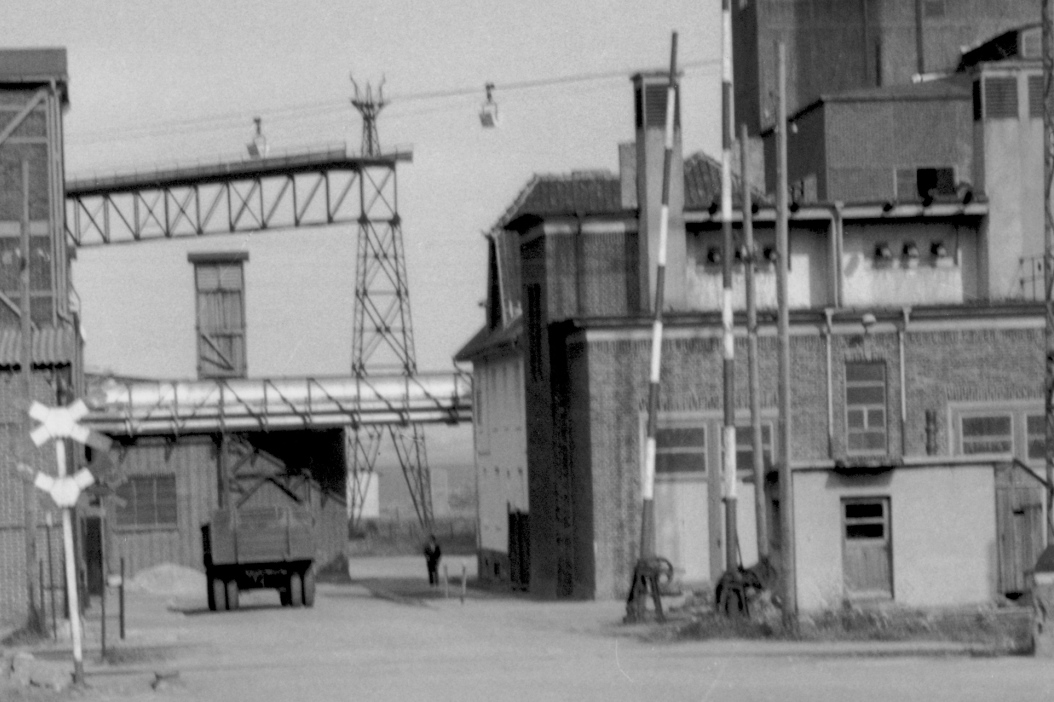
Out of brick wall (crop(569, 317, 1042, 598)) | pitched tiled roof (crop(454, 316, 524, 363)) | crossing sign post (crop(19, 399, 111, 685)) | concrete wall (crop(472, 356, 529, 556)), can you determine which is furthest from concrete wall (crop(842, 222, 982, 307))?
crossing sign post (crop(19, 399, 111, 685))

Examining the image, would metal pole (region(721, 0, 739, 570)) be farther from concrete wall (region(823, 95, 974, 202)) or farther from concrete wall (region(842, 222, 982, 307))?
concrete wall (region(823, 95, 974, 202))

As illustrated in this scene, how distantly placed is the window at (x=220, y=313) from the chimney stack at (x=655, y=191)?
2137 cm

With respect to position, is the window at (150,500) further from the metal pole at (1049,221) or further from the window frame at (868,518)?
the metal pole at (1049,221)

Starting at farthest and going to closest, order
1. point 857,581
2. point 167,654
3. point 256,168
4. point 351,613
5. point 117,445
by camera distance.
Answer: point 256,168
point 117,445
point 351,613
point 857,581
point 167,654

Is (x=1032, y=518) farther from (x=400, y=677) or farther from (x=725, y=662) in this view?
(x=400, y=677)

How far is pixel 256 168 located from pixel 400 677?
152ft

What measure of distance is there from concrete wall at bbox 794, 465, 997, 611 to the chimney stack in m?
11.0

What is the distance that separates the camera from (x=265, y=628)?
122 ft

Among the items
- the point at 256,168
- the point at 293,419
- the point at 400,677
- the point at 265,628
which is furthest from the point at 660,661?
the point at 256,168

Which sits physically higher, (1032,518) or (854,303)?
(854,303)

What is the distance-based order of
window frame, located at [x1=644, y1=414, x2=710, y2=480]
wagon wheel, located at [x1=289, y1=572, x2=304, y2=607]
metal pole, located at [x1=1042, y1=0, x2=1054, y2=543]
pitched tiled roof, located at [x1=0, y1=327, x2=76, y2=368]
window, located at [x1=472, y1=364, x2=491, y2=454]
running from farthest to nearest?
window, located at [x1=472, y1=364, x2=491, y2=454]
wagon wheel, located at [x1=289, y1=572, x2=304, y2=607]
window frame, located at [x1=644, y1=414, x2=710, y2=480]
pitched tiled roof, located at [x1=0, y1=327, x2=76, y2=368]
metal pole, located at [x1=1042, y1=0, x2=1054, y2=543]

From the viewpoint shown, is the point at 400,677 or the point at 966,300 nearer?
the point at 400,677

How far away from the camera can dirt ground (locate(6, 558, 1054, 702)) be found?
22.5 m

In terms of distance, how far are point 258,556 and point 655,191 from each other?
1094 centimetres
